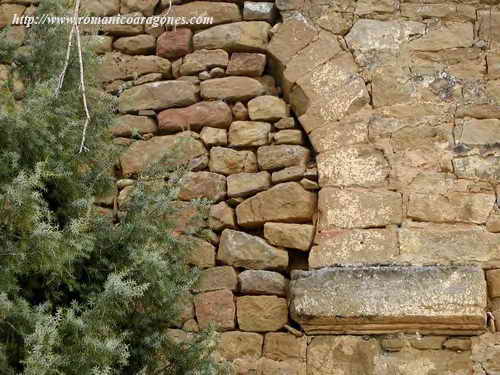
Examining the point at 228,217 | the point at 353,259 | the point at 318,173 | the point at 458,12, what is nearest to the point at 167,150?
the point at 228,217

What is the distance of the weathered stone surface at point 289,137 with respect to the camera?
403cm

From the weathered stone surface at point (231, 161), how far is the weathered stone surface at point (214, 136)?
0.04 metres

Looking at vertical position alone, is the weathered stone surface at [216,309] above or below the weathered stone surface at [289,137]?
below

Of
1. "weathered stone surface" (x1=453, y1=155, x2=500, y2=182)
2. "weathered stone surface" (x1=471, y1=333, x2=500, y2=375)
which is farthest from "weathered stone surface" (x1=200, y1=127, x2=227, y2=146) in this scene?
"weathered stone surface" (x1=471, y1=333, x2=500, y2=375)

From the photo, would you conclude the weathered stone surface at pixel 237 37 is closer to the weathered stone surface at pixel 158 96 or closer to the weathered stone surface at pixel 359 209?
the weathered stone surface at pixel 158 96

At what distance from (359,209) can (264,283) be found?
53 cm

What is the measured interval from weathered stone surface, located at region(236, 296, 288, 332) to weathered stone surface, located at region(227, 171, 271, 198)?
1.64 feet

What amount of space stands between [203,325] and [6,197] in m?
1.13

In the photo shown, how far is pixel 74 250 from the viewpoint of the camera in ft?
10.4

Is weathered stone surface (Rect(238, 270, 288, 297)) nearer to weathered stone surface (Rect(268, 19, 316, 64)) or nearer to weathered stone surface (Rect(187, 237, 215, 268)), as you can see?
weathered stone surface (Rect(187, 237, 215, 268))

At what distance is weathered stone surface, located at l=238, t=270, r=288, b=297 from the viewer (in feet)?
12.4

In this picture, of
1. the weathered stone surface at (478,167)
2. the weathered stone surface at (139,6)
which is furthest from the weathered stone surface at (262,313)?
the weathered stone surface at (139,6)

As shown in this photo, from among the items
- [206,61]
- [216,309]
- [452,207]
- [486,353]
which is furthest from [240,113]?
[486,353]

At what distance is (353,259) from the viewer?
370cm
